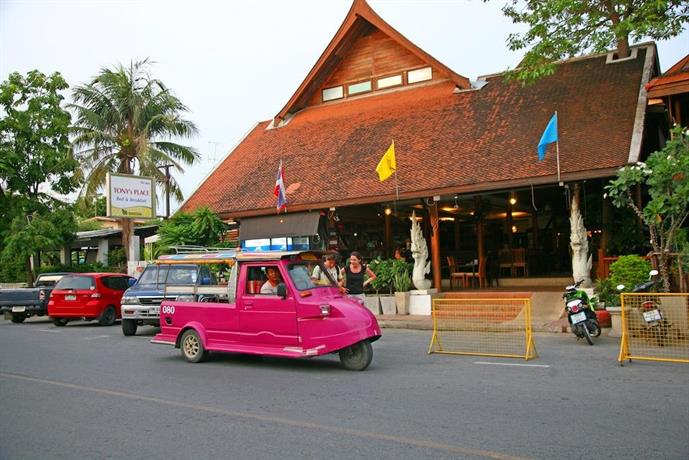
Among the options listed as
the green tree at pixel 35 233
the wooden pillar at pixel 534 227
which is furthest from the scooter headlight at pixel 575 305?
the green tree at pixel 35 233

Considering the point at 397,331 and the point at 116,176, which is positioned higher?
the point at 116,176

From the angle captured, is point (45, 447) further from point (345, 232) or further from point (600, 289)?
point (345, 232)

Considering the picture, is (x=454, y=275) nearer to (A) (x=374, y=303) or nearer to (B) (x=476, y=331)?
(A) (x=374, y=303)

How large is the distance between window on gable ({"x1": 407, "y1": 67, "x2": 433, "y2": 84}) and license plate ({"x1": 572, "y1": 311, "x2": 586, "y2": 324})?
44.1 feet

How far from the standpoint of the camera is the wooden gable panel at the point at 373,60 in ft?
73.5

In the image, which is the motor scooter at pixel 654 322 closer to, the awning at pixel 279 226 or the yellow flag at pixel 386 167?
the yellow flag at pixel 386 167

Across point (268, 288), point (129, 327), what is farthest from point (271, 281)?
point (129, 327)

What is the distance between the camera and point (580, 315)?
10578 mm

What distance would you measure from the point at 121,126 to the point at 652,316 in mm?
27327

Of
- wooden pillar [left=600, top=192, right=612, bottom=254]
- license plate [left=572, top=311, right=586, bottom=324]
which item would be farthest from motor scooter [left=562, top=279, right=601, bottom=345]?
wooden pillar [left=600, top=192, right=612, bottom=254]

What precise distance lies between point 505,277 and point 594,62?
7492mm

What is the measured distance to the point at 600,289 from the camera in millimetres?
12992

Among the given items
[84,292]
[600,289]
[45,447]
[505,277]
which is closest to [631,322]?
[600,289]

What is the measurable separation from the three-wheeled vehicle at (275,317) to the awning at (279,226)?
334 inches
